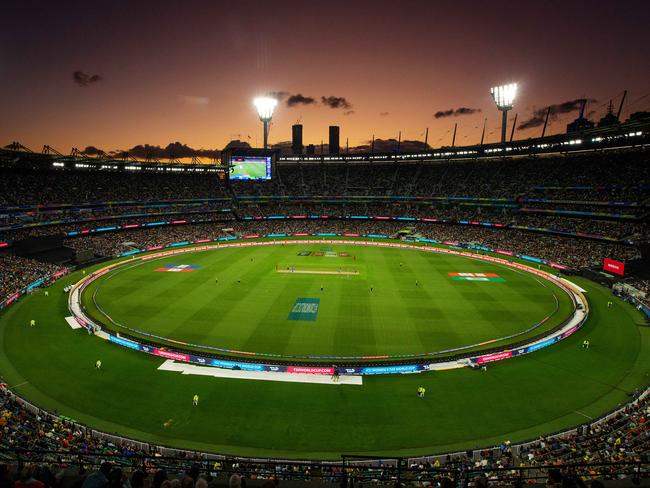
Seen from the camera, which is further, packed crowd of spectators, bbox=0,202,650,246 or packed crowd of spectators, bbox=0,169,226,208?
packed crowd of spectators, bbox=0,169,226,208

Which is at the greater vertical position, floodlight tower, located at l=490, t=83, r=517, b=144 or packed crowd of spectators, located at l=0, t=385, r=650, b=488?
floodlight tower, located at l=490, t=83, r=517, b=144

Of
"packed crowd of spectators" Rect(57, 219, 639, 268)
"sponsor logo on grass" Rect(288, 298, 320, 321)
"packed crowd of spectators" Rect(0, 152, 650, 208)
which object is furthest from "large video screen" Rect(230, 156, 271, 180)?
"sponsor logo on grass" Rect(288, 298, 320, 321)

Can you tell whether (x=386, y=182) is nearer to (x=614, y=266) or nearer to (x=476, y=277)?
(x=476, y=277)

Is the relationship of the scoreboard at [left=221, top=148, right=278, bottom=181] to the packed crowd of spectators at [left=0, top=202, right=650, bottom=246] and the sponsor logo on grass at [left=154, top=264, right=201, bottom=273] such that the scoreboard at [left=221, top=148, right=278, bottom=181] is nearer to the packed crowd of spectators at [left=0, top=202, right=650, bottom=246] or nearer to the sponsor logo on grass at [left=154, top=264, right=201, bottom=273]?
the packed crowd of spectators at [left=0, top=202, right=650, bottom=246]

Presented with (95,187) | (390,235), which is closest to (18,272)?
(95,187)

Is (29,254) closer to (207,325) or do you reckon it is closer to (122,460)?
(207,325)
